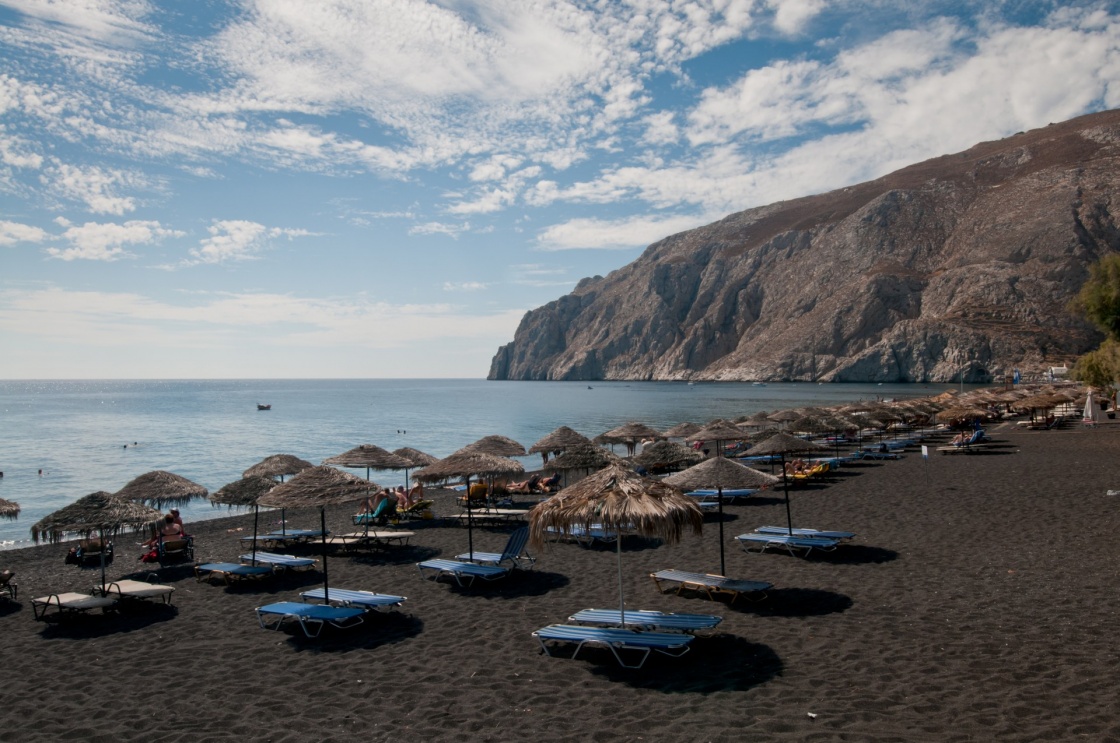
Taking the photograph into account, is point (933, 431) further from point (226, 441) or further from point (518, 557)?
point (226, 441)

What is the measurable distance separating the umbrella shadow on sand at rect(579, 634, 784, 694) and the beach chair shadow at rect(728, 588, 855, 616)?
1.28 meters

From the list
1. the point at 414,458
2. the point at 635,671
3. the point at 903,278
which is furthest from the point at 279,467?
the point at 903,278

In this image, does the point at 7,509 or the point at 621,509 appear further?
the point at 7,509

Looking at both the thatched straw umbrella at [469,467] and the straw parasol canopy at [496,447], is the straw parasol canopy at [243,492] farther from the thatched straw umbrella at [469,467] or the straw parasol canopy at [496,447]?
the straw parasol canopy at [496,447]

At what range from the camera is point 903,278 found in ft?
407

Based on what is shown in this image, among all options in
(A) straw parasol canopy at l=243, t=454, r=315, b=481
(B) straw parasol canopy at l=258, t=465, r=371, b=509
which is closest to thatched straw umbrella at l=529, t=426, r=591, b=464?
(A) straw parasol canopy at l=243, t=454, r=315, b=481

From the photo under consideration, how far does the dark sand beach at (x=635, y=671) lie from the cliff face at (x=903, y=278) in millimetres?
107876

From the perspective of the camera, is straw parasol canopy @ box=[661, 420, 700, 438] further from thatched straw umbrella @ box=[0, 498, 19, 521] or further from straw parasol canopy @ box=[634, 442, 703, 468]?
thatched straw umbrella @ box=[0, 498, 19, 521]

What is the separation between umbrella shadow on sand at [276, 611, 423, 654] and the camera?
8.59 metres

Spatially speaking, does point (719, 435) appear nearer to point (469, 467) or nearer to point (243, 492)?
point (469, 467)

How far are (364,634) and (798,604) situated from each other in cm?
569

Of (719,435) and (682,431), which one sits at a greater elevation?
(719,435)

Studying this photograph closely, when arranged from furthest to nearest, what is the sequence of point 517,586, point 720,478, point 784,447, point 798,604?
point 784,447 < point 517,586 < point 720,478 < point 798,604

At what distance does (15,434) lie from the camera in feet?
205
